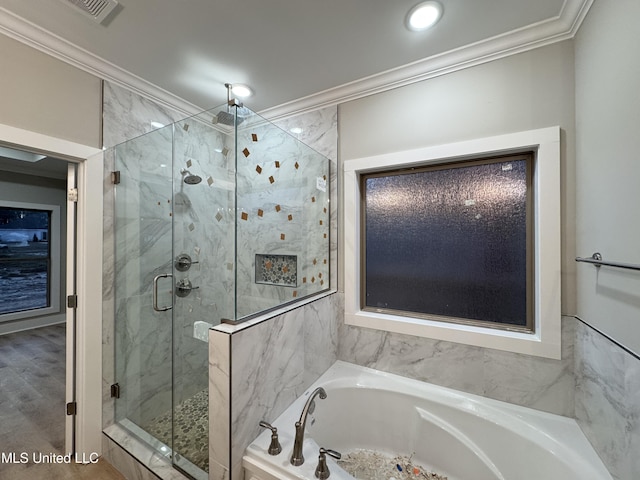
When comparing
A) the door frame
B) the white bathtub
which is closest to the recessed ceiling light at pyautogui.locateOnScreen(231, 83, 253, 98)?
the door frame

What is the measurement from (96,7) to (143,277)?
5.38ft

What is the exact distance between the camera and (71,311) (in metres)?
1.74

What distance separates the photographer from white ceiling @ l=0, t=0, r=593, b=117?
1367mm

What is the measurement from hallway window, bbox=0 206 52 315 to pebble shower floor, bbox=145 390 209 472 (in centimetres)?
427

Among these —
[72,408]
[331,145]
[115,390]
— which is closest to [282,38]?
[331,145]

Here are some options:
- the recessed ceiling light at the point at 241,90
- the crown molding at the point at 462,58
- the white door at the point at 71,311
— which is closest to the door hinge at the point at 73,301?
the white door at the point at 71,311

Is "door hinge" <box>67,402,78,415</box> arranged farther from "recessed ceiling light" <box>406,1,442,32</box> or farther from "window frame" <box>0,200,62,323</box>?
"window frame" <box>0,200,62,323</box>

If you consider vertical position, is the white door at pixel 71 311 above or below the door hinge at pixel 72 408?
above

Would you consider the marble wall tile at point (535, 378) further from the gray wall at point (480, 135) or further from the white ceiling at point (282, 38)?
the white ceiling at point (282, 38)

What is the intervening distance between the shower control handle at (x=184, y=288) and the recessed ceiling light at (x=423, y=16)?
2.27m

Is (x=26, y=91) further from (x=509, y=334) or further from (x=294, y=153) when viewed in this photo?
(x=509, y=334)

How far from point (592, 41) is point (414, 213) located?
1.21 meters

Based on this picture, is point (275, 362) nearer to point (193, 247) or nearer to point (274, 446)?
point (274, 446)

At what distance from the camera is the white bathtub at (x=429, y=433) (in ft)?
4.08
